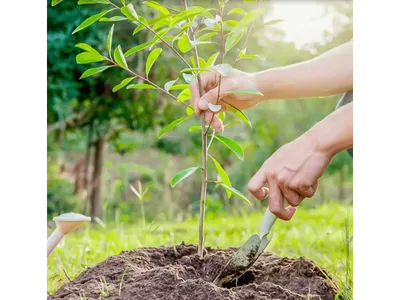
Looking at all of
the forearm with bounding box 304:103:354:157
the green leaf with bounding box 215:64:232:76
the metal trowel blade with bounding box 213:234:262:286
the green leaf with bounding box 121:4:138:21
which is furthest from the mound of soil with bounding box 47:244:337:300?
the green leaf with bounding box 121:4:138:21

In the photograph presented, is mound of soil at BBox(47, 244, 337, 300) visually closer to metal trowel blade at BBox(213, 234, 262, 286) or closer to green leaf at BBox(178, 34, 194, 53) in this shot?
metal trowel blade at BBox(213, 234, 262, 286)

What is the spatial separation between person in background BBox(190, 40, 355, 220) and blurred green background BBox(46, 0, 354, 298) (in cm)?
14

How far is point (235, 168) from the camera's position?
225 inches

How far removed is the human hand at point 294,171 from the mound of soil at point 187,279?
19 centimetres

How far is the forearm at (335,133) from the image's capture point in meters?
1.11

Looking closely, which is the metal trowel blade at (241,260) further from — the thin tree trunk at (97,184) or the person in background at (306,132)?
the thin tree trunk at (97,184)

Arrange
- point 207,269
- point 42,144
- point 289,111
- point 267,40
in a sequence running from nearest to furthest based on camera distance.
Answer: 1. point 42,144
2. point 207,269
3. point 267,40
4. point 289,111

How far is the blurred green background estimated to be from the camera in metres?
2.01
